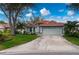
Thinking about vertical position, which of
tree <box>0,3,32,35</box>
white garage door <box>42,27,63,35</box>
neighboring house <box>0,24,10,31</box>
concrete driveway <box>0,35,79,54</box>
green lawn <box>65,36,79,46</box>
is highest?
tree <box>0,3,32,35</box>

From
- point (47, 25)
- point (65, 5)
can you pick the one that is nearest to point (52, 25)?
point (47, 25)

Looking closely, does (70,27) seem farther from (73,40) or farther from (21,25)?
(21,25)

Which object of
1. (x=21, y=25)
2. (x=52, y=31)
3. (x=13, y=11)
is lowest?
(x=52, y=31)

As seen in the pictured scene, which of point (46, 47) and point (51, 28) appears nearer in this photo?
point (46, 47)

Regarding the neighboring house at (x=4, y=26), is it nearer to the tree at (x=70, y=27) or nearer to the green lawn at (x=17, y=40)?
the green lawn at (x=17, y=40)

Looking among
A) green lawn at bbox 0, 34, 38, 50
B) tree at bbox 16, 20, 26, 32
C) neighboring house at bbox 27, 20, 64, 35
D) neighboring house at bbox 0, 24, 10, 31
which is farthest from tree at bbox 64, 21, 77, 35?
neighboring house at bbox 0, 24, 10, 31

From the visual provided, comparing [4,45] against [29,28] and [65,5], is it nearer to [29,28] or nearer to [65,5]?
[29,28]

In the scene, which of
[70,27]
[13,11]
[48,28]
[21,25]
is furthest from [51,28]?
[13,11]

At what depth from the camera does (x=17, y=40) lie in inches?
185

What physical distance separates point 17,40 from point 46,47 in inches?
17.5

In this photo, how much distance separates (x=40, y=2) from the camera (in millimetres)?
4512

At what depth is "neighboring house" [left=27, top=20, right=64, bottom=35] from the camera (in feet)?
15.3

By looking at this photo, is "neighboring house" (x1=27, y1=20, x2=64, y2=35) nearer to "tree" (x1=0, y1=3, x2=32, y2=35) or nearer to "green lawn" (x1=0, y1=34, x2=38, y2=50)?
"green lawn" (x1=0, y1=34, x2=38, y2=50)

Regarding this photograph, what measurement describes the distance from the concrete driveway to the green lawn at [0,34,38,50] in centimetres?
6
